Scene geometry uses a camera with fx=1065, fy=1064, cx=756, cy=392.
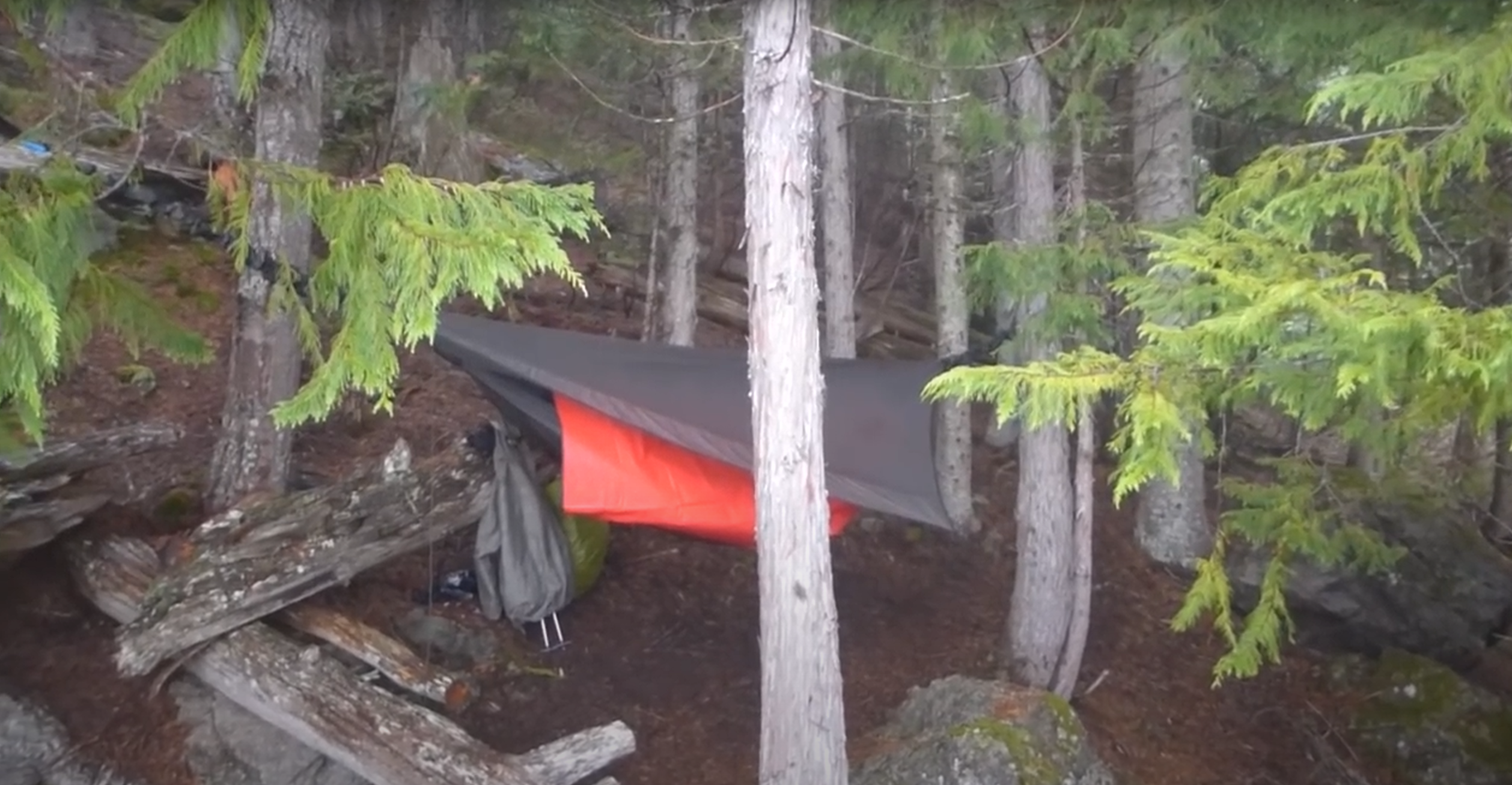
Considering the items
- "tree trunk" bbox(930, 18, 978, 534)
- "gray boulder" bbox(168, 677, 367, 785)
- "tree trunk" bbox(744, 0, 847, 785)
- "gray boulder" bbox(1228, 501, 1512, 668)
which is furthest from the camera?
"gray boulder" bbox(1228, 501, 1512, 668)

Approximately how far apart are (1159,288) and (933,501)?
1.40m

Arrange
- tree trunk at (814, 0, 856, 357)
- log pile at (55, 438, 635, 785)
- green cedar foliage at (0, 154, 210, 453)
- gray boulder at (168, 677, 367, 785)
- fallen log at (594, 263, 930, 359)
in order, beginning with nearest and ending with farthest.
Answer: green cedar foliage at (0, 154, 210, 453) → log pile at (55, 438, 635, 785) → gray boulder at (168, 677, 367, 785) → tree trunk at (814, 0, 856, 357) → fallen log at (594, 263, 930, 359)

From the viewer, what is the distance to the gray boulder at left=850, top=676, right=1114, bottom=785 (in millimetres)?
3631

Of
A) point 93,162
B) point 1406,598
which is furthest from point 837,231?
point 1406,598

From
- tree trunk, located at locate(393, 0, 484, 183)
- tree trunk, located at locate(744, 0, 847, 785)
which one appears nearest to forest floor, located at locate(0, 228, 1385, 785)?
tree trunk, located at locate(744, 0, 847, 785)

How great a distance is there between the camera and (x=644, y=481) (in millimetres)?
3855

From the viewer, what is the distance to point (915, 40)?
436 centimetres

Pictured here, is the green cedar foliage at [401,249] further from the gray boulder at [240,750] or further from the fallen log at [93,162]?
the gray boulder at [240,750]

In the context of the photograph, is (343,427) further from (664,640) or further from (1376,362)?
(1376,362)

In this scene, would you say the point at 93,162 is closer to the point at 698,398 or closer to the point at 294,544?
the point at 294,544

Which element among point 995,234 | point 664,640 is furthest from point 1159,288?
point 995,234

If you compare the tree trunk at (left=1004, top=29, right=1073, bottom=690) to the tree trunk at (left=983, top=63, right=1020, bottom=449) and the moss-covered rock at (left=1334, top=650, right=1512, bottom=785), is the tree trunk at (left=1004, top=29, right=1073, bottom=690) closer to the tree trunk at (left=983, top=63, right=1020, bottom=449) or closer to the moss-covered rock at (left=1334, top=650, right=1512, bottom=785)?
Result: the tree trunk at (left=983, top=63, right=1020, bottom=449)

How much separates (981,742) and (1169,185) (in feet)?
10.1

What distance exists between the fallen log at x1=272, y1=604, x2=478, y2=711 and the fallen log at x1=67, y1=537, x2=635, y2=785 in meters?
0.11
